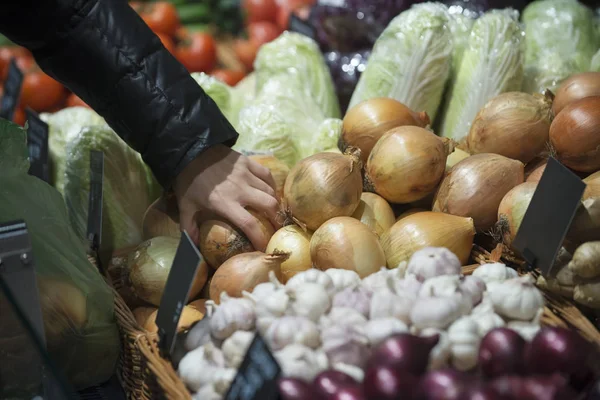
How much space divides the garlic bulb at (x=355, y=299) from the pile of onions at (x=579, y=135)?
0.71 m

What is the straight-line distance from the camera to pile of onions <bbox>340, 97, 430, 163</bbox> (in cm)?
183

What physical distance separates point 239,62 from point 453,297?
10.9ft

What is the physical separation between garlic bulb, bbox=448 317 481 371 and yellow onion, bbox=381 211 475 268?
46cm

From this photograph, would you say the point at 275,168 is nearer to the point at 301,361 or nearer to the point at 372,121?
the point at 372,121

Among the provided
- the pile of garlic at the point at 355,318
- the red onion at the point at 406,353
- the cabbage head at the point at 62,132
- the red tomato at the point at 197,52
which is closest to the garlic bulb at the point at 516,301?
the pile of garlic at the point at 355,318

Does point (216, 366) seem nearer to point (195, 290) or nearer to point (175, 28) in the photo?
point (195, 290)

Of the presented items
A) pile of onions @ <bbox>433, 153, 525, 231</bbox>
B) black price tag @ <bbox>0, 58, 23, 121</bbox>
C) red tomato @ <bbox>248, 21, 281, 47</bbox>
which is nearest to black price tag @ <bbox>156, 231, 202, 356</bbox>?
pile of onions @ <bbox>433, 153, 525, 231</bbox>

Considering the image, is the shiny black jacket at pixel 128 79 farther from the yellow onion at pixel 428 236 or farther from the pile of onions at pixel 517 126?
the pile of onions at pixel 517 126

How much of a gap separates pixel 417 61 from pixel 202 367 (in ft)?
5.04

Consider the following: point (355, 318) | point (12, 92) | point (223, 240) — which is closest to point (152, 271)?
point (223, 240)

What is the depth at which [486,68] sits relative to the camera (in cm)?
221

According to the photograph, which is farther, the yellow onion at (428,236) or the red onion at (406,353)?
the yellow onion at (428,236)

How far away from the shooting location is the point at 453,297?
3.62ft

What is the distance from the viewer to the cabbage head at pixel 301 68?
2.65 metres
